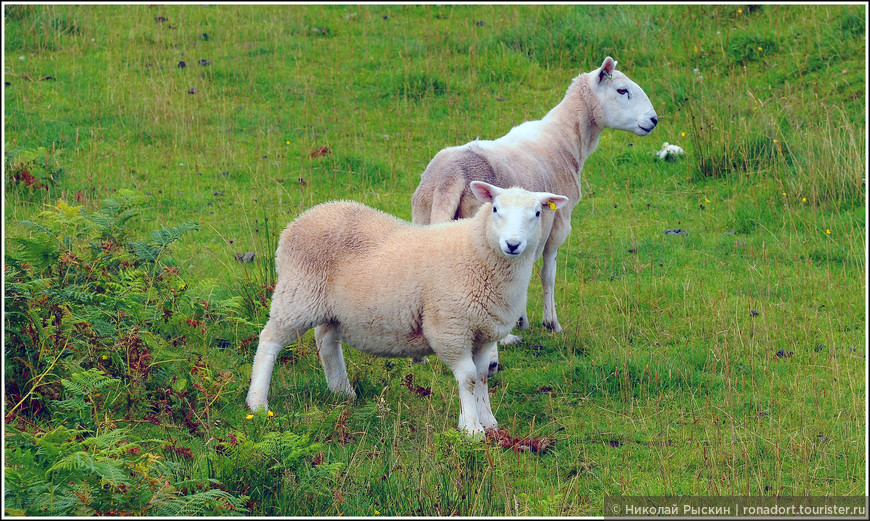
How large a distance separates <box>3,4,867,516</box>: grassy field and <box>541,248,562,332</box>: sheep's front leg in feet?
0.32

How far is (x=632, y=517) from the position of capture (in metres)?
4.34

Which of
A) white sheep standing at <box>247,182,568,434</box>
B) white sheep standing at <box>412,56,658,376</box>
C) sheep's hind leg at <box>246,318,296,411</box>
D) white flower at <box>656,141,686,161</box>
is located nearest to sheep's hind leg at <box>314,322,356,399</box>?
white sheep standing at <box>247,182,568,434</box>

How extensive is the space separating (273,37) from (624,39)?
4749 mm

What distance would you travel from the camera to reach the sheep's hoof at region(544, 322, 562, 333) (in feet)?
23.0

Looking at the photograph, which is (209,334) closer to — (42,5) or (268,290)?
(268,290)

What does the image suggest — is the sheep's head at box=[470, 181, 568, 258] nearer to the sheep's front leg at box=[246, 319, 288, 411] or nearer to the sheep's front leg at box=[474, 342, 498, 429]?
the sheep's front leg at box=[474, 342, 498, 429]

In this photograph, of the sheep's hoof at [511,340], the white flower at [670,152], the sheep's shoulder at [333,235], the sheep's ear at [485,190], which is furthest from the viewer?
the white flower at [670,152]

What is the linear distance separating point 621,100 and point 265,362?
3836 millimetres

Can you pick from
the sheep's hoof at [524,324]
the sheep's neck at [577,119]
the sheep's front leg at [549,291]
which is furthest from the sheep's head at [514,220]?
the sheep's neck at [577,119]

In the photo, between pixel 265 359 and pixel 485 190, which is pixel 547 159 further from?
pixel 265 359

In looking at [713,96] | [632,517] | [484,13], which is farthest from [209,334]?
[484,13]

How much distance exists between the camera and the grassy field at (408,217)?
459 cm

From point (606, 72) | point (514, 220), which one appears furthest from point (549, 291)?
point (514, 220)

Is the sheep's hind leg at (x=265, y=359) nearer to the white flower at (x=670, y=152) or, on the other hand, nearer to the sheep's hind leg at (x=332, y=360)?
the sheep's hind leg at (x=332, y=360)
